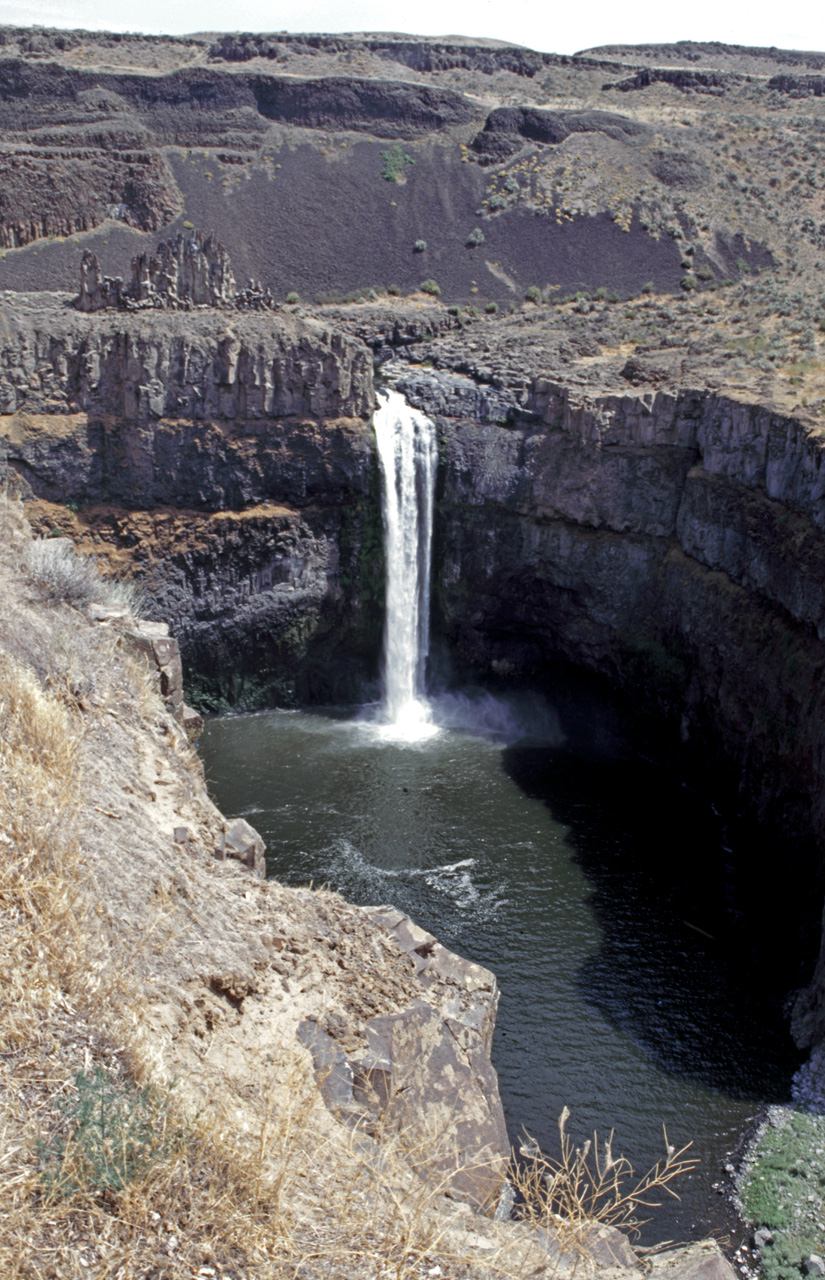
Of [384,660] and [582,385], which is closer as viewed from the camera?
[582,385]

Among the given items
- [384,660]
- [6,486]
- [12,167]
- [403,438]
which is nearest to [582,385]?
[403,438]

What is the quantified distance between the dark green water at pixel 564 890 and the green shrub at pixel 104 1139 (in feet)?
34.9

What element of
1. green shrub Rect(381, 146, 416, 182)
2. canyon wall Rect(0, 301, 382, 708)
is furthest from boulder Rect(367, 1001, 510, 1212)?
green shrub Rect(381, 146, 416, 182)

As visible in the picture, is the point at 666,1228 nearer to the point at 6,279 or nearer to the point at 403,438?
the point at 403,438

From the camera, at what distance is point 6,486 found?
28.1m

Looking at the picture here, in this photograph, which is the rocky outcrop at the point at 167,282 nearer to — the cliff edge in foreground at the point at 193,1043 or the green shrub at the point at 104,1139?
the cliff edge in foreground at the point at 193,1043

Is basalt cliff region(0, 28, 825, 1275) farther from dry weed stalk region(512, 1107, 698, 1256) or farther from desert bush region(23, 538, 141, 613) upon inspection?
dry weed stalk region(512, 1107, 698, 1256)

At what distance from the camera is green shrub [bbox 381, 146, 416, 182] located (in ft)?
183

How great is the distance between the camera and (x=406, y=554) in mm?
33000

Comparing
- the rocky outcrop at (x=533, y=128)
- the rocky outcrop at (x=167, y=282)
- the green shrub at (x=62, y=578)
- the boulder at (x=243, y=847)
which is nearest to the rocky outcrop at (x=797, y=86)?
the rocky outcrop at (x=533, y=128)

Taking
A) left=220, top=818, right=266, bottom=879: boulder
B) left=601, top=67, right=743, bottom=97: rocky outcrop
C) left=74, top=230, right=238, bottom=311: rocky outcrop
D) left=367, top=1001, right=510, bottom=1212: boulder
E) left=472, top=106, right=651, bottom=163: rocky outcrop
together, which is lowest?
left=367, top=1001, right=510, bottom=1212: boulder

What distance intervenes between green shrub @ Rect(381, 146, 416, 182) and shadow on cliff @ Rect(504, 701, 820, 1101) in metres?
39.4

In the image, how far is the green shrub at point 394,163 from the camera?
183 ft

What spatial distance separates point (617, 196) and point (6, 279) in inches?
1265
